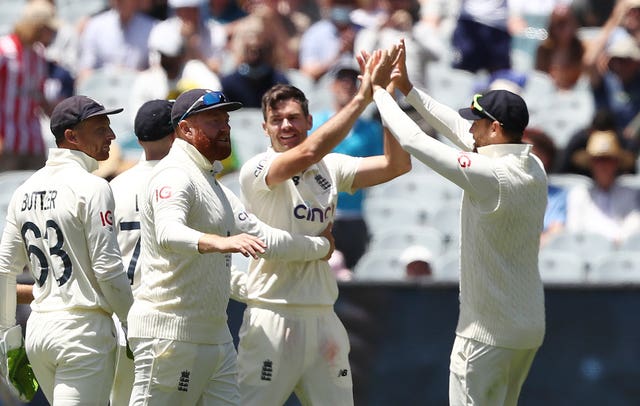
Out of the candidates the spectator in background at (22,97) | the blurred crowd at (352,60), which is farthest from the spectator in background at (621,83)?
the spectator in background at (22,97)

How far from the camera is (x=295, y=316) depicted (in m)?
7.07

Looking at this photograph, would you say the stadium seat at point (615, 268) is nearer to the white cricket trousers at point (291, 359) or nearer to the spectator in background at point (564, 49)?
the spectator in background at point (564, 49)

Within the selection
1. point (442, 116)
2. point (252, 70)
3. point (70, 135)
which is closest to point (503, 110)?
point (442, 116)

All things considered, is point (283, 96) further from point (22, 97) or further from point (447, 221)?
point (22, 97)

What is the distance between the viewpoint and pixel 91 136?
21.9 ft

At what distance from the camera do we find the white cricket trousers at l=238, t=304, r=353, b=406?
23.0 ft

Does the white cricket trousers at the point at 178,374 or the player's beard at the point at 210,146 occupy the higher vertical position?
the player's beard at the point at 210,146

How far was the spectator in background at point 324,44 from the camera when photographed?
12938 millimetres

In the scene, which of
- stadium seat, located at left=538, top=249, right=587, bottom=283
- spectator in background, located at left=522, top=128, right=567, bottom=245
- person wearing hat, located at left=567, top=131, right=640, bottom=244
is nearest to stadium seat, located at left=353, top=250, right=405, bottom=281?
stadium seat, located at left=538, top=249, right=587, bottom=283

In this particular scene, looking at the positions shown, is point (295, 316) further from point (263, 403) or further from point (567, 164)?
point (567, 164)

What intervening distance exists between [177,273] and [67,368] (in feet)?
2.24

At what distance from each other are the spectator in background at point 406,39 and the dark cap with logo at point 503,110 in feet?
17.7

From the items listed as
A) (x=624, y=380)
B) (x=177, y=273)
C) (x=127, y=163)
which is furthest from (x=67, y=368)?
(x=127, y=163)

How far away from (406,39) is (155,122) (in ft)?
17.7
